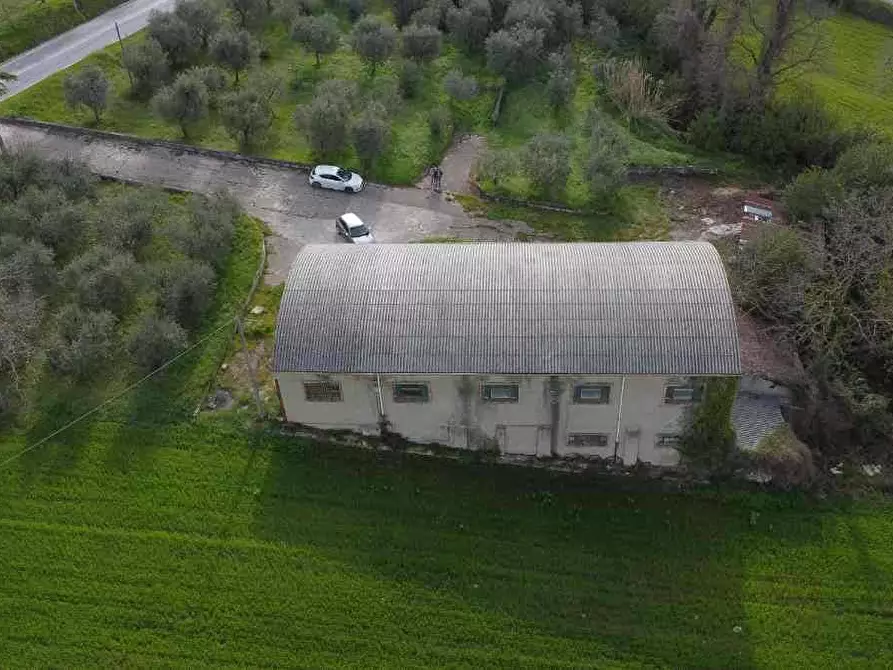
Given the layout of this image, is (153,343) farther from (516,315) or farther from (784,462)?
(784,462)

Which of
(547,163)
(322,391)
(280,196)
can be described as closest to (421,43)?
(547,163)

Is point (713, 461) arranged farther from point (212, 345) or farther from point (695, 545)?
point (212, 345)

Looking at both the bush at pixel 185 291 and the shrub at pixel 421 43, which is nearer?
the bush at pixel 185 291

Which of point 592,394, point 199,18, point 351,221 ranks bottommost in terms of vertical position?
point 351,221

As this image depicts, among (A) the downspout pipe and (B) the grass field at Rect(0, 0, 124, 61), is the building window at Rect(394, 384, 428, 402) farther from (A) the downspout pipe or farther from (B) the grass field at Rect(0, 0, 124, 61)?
(B) the grass field at Rect(0, 0, 124, 61)

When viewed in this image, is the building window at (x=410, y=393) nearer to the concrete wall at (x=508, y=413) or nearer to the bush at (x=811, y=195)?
the concrete wall at (x=508, y=413)

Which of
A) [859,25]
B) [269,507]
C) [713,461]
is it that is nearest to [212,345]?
[269,507]

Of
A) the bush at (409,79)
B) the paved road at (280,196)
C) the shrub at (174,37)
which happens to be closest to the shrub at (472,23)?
the bush at (409,79)
